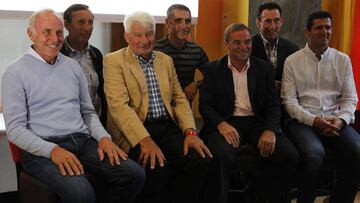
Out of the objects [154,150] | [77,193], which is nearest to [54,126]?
[77,193]

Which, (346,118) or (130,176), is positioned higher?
(346,118)

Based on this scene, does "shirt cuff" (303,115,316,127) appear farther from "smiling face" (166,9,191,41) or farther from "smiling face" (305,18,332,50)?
"smiling face" (166,9,191,41)

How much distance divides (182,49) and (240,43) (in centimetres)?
44

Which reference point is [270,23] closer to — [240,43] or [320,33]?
[320,33]

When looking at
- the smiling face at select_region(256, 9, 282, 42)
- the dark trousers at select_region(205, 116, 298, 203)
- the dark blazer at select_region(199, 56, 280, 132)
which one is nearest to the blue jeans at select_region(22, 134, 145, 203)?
the dark trousers at select_region(205, 116, 298, 203)

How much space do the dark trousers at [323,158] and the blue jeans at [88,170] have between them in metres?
0.98

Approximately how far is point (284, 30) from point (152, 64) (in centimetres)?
142

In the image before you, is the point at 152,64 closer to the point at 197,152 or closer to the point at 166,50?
the point at 166,50

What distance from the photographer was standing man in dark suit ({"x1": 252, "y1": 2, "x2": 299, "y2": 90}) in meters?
3.01

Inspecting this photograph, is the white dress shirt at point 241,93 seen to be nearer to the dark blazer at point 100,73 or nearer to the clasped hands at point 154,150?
the clasped hands at point 154,150

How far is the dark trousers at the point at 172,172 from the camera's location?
239cm

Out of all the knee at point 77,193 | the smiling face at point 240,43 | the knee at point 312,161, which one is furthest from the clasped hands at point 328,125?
the knee at point 77,193

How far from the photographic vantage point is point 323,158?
101 inches

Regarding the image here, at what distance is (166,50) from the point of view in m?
2.92
